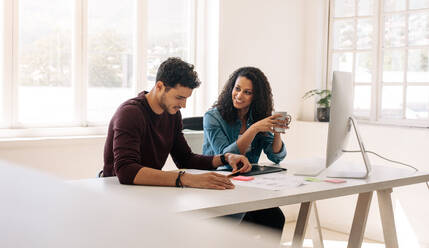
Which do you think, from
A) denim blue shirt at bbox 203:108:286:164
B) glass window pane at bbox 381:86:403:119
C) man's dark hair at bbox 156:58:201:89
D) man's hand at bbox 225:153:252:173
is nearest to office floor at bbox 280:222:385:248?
glass window pane at bbox 381:86:403:119

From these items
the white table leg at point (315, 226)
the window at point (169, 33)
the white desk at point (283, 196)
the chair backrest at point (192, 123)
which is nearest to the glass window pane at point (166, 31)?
the window at point (169, 33)

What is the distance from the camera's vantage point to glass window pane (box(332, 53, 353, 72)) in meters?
4.38

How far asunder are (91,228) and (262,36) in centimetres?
429

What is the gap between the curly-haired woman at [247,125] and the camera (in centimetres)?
244

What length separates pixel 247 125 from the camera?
2.73m

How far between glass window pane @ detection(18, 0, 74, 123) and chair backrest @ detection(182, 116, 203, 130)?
0.95 metres

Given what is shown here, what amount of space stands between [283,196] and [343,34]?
3.03 meters

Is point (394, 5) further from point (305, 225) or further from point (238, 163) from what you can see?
point (238, 163)

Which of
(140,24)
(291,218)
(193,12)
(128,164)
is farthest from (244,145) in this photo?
(291,218)

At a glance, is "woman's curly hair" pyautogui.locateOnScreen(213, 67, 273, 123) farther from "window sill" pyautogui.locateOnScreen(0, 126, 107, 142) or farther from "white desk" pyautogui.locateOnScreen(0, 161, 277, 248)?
"white desk" pyautogui.locateOnScreen(0, 161, 277, 248)

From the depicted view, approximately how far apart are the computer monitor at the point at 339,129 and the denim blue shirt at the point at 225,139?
0.70 feet

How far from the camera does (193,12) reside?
4086 millimetres

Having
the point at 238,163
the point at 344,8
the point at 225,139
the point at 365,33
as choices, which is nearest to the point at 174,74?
the point at 238,163

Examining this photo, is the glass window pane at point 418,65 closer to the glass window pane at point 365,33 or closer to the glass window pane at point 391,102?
the glass window pane at point 391,102
